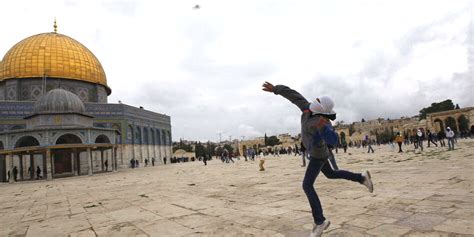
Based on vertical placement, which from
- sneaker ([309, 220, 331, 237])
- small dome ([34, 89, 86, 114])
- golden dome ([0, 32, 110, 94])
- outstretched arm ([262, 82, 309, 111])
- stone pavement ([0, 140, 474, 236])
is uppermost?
golden dome ([0, 32, 110, 94])

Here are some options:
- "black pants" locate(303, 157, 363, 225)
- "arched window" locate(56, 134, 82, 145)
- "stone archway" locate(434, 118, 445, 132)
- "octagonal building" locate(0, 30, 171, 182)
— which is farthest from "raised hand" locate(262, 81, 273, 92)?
"stone archway" locate(434, 118, 445, 132)

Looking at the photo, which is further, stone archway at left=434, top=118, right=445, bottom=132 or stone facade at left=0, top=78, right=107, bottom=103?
stone archway at left=434, top=118, right=445, bottom=132

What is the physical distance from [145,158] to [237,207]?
1529 inches

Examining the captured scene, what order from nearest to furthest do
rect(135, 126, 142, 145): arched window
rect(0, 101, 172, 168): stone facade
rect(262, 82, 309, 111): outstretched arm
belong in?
rect(262, 82, 309, 111): outstretched arm
rect(0, 101, 172, 168): stone facade
rect(135, 126, 142, 145): arched window

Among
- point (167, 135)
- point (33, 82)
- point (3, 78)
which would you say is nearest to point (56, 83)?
point (33, 82)

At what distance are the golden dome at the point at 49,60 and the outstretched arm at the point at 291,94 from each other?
1496 inches

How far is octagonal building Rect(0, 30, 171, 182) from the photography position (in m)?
25.5

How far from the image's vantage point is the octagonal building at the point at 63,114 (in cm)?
2547

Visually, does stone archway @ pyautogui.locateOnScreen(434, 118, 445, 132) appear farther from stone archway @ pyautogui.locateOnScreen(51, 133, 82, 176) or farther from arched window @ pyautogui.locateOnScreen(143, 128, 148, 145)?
stone archway @ pyautogui.locateOnScreen(51, 133, 82, 176)

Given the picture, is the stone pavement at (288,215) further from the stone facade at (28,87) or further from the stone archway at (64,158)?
the stone facade at (28,87)

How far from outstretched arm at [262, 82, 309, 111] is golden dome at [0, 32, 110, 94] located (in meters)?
38.0

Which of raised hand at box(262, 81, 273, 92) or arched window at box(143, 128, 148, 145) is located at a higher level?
arched window at box(143, 128, 148, 145)

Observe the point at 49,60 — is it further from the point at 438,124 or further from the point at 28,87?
the point at 438,124

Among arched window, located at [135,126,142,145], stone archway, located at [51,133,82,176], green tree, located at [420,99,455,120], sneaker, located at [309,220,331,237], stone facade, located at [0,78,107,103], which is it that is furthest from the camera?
green tree, located at [420,99,455,120]
